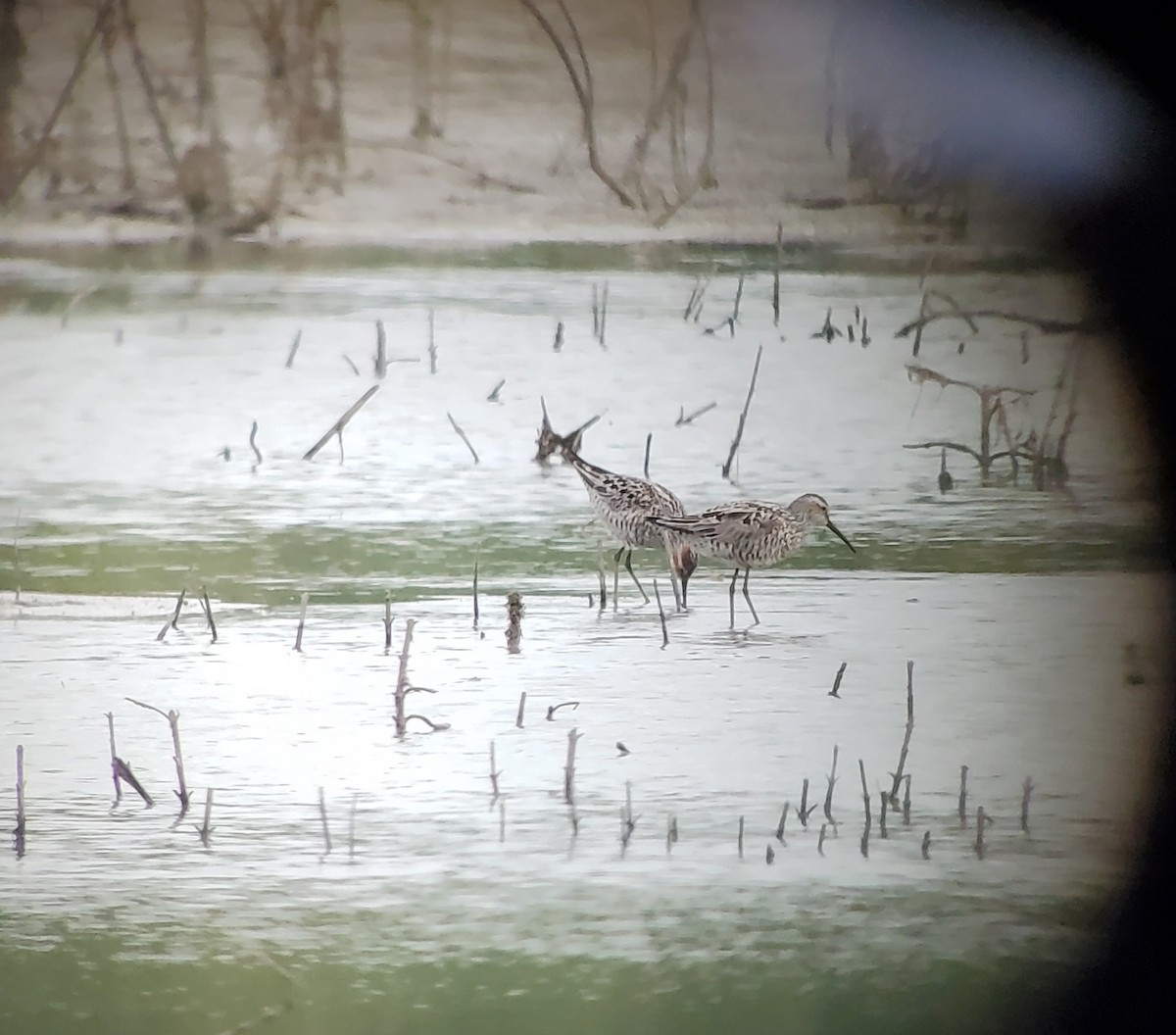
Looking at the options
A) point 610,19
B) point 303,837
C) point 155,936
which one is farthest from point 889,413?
point 155,936

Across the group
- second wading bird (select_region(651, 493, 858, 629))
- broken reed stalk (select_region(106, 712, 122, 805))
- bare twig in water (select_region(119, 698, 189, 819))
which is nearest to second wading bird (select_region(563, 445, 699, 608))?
second wading bird (select_region(651, 493, 858, 629))

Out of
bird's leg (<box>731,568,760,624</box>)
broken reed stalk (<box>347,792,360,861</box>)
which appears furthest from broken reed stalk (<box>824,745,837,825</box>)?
broken reed stalk (<box>347,792,360,861</box>)

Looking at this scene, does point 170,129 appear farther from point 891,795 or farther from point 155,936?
point 891,795

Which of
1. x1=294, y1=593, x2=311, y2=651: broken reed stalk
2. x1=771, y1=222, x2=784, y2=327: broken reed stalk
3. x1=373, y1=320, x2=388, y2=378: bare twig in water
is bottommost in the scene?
x1=294, y1=593, x2=311, y2=651: broken reed stalk

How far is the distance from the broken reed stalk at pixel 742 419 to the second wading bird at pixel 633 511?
0.34 ft

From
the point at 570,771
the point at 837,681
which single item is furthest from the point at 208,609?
the point at 837,681

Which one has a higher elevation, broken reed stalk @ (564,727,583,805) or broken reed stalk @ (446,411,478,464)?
broken reed stalk @ (446,411,478,464)

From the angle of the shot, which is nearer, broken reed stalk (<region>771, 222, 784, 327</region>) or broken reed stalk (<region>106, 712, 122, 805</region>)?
broken reed stalk (<region>106, 712, 122, 805</region>)

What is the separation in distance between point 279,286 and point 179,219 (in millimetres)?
194

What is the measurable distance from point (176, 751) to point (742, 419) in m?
1.09

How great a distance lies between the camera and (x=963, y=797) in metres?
2.04

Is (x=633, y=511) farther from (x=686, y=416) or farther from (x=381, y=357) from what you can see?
(x=381, y=357)

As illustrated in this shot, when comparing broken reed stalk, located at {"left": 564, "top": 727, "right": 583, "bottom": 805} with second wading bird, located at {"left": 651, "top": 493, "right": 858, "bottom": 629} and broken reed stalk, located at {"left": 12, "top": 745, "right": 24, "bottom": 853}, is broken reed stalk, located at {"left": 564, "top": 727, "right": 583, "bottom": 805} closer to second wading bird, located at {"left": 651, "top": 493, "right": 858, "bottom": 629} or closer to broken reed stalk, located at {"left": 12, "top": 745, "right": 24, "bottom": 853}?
second wading bird, located at {"left": 651, "top": 493, "right": 858, "bottom": 629}

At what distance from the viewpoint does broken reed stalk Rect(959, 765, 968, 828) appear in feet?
6.69
